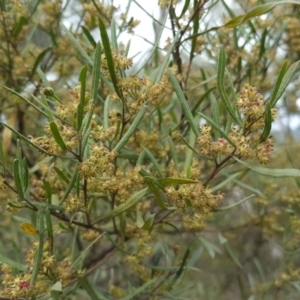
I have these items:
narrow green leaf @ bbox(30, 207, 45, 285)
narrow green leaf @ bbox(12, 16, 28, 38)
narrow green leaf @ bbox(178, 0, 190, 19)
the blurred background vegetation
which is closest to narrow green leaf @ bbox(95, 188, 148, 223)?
the blurred background vegetation

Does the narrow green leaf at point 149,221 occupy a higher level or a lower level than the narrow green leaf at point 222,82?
lower

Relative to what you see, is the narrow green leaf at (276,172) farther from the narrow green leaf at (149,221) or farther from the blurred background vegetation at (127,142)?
the narrow green leaf at (149,221)

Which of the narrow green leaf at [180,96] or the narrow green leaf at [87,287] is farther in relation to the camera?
the narrow green leaf at [87,287]

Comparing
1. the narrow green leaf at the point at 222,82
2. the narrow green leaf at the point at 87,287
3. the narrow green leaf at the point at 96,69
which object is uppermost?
the narrow green leaf at the point at 222,82

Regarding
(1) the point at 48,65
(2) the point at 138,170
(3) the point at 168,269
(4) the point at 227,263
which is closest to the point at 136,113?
(2) the point at 138,170

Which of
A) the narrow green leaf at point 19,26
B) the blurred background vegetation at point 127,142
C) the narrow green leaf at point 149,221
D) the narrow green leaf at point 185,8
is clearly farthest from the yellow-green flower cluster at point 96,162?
the narrow green leaf at point 19,26

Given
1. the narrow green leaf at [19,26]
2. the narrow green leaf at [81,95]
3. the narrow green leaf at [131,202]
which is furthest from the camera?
the narrow green leaf at [19,26]

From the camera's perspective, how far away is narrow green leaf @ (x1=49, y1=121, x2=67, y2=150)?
504mm

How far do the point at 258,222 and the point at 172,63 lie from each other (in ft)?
1.75

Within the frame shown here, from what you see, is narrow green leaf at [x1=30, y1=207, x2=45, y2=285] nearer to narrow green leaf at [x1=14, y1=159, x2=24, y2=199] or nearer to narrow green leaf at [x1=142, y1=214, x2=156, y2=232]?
narrow green leaf at [x1=14, y1=159, x2=24, y2=199]

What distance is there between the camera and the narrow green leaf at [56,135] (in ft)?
1.65

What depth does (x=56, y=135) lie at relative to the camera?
0.52 m

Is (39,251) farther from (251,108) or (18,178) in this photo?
(251,108)

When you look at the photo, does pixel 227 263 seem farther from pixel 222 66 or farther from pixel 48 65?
pixel 222 66
